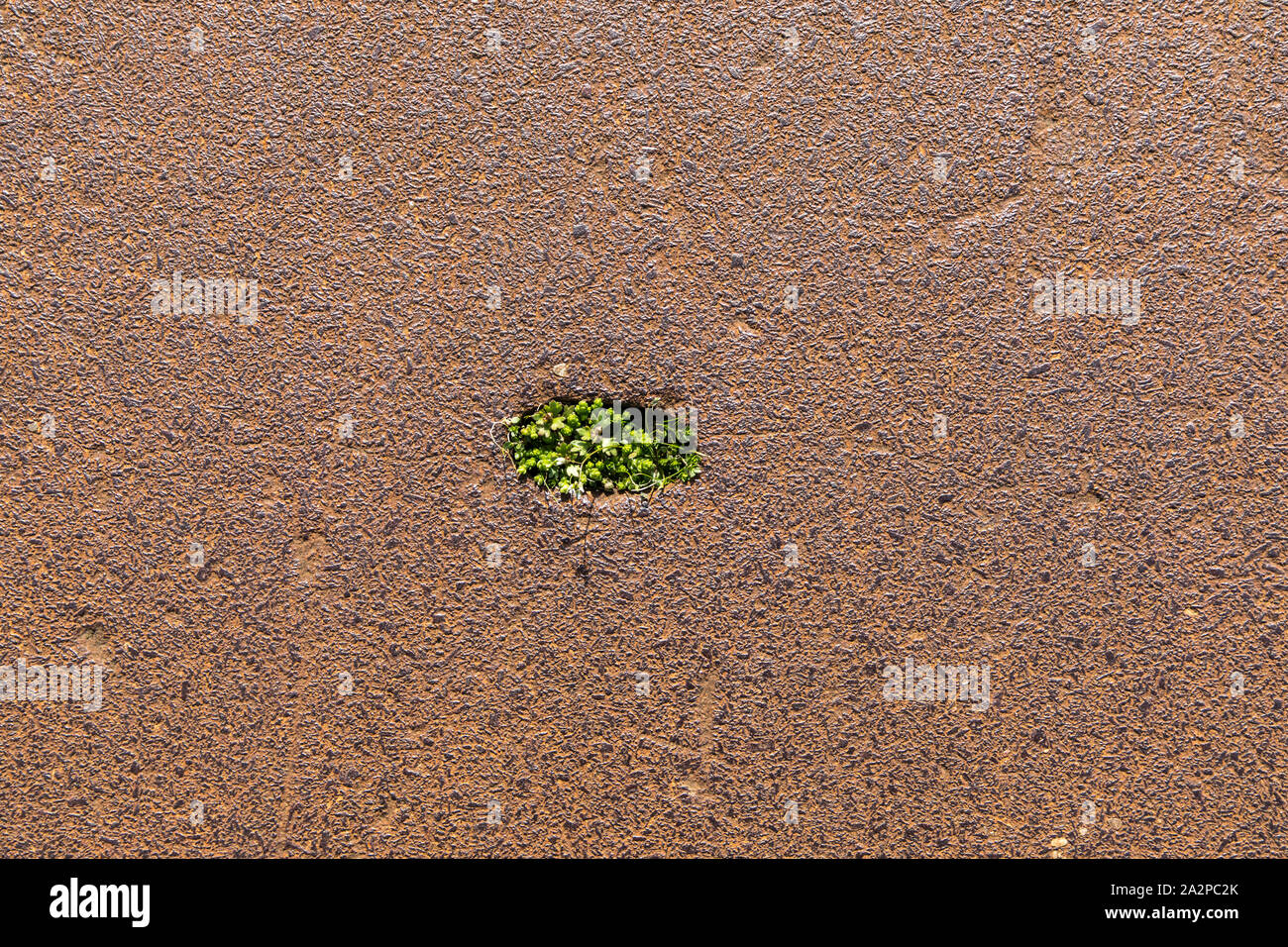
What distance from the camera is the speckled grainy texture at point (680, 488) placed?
10.9 feet

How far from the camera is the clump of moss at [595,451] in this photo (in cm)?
332

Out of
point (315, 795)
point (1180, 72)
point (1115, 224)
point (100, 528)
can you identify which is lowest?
point (315, 795)

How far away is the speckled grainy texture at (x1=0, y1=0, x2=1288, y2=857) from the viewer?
3322 millimetres

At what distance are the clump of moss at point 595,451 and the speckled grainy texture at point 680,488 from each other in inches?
2.8

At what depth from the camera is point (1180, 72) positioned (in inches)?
133

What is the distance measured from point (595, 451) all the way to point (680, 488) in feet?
0.96

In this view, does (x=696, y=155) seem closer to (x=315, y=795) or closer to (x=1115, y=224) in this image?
(x=1115, y=224)

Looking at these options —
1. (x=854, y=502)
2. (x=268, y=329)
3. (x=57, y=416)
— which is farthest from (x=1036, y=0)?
(x=57, y=416)

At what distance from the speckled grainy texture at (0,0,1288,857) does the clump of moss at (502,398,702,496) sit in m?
0.07

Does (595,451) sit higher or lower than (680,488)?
higher

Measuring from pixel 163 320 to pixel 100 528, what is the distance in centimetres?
69

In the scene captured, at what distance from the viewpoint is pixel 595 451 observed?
332 centimetres
